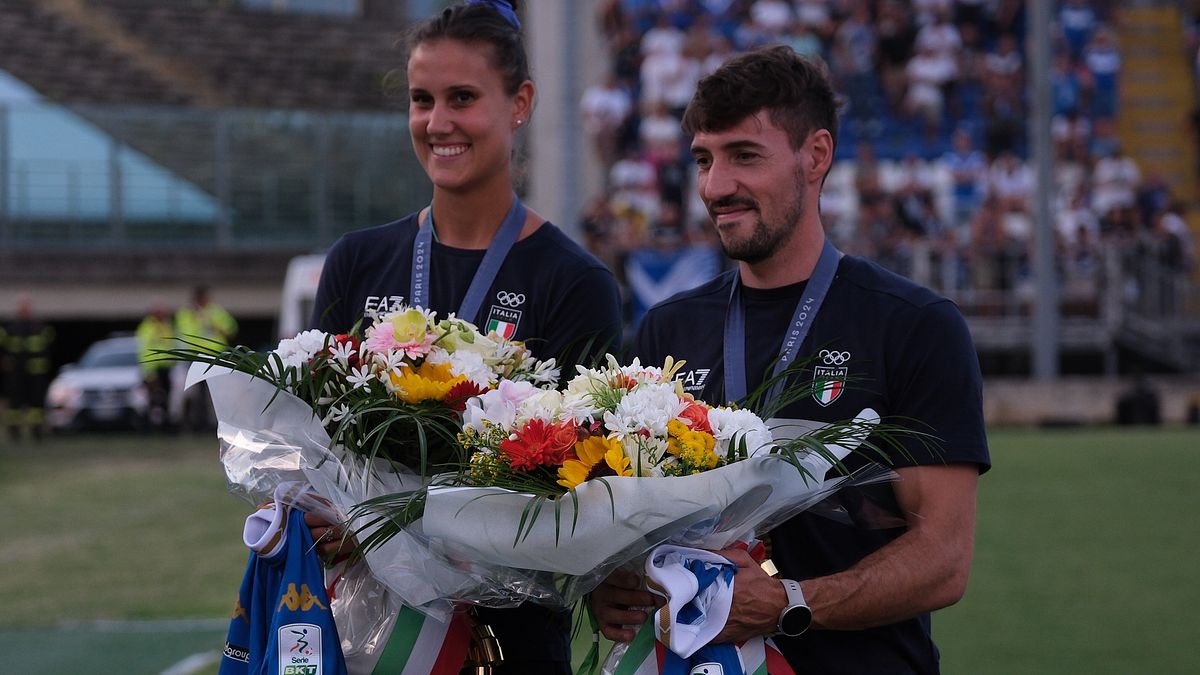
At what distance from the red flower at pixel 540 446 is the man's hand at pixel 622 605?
0.92 ft

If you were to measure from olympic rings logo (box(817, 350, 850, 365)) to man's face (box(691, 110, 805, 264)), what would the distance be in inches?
9.6

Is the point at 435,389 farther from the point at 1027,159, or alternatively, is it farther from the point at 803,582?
the point at 1027,159

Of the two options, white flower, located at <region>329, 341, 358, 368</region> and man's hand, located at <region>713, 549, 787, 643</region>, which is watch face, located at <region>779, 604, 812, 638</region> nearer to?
man's hand, located at <region>713, 549, 787, 643</region>

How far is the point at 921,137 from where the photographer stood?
2159cm

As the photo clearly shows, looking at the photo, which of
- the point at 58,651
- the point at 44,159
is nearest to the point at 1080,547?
the point at 58,651

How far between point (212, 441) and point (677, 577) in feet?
54.7

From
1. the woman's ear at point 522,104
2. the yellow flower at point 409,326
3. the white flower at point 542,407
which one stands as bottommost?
the white flower at point 542,407

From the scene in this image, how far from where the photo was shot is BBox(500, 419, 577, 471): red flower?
101 inches

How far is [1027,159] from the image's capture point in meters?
21.4

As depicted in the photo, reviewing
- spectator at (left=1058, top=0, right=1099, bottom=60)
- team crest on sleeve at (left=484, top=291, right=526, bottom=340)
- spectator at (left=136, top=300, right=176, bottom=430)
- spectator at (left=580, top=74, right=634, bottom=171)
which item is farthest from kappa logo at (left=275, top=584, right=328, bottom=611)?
spectator at (left=1058, top=0, right=1099, bottom=60)

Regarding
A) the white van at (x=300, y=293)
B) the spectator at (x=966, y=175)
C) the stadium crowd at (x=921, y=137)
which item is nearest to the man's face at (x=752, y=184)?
the stadium crowd at (x=921, y=137)

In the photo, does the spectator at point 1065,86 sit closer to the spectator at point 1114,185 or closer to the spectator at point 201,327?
the spectator at point 1114,185

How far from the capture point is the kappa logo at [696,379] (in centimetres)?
305

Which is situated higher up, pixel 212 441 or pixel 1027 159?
pixel 1027 159
